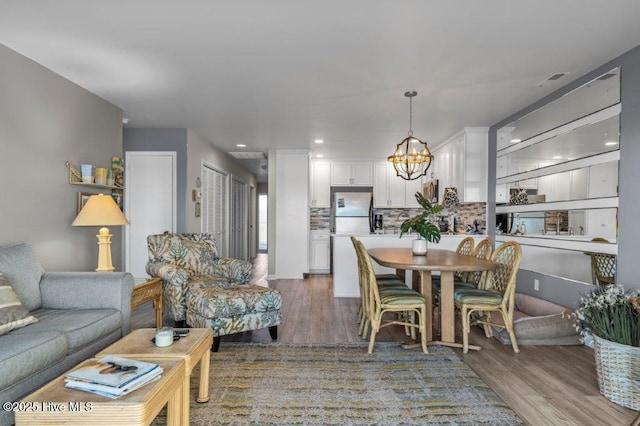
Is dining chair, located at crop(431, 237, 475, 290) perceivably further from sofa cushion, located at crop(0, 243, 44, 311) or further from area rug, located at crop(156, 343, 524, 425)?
sofa cushion, located at crop(0, 243, 44, 311)

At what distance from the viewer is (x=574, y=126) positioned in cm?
335

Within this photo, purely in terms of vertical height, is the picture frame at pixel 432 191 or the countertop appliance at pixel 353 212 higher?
the picture frame at pixel 432 191

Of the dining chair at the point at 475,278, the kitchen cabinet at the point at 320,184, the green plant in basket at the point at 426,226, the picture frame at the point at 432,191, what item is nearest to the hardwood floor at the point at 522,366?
the dining chair at the point at 475,278

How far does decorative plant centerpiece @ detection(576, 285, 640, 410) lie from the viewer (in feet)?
6.89

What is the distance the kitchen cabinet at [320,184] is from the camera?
7.03 m

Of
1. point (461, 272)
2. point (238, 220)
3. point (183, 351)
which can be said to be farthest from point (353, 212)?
point (183, 351)

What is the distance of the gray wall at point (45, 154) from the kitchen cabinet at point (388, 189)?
4.71 meters

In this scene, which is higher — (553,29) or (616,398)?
(553,29)

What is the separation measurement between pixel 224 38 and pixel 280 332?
2525 mm

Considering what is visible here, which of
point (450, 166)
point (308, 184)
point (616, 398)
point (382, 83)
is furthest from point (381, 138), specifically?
point (616, 398)

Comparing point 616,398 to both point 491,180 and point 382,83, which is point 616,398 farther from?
point 491,180

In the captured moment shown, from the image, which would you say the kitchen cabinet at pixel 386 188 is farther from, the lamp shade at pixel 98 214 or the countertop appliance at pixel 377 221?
the lamp shade at pixel 98 214

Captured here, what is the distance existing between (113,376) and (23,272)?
59.7 inches

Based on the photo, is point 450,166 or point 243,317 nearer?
point 243,317
